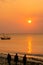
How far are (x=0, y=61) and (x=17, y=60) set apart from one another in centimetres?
289

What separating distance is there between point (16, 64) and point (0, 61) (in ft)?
8.10

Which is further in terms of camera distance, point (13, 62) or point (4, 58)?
point (4, 58)

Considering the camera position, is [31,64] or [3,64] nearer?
[31,64]

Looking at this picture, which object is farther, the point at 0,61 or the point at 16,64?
the point at 0,61

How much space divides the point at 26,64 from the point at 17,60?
1035mm

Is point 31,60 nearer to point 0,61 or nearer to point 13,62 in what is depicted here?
point 13,62

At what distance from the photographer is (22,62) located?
61.1 ft

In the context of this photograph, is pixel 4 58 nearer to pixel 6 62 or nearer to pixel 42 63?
pixel 6 62

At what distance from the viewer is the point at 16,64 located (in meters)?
18.8

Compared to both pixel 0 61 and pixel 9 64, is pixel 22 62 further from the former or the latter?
pixel 0 61

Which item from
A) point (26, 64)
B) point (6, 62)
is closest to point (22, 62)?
point (26, 64)

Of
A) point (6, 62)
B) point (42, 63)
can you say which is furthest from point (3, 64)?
point (42, 63)

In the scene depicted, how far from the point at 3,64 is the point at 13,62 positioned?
1584 millimetres

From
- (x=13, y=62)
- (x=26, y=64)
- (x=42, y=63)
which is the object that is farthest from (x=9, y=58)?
(x=42, y=63)
